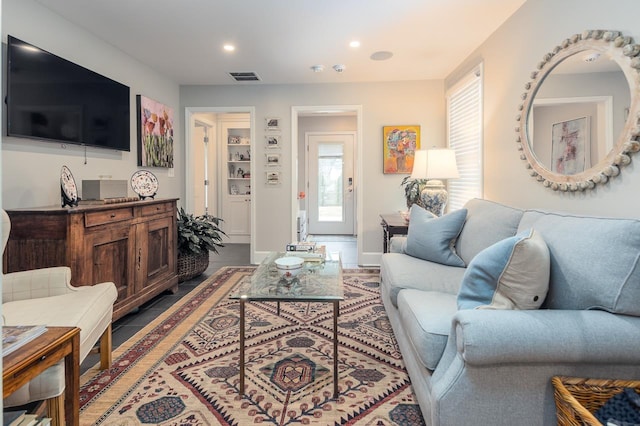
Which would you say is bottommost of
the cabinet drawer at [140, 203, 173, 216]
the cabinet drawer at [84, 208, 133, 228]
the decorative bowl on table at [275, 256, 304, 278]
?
the decorative bowl on table at [275, 256, 304, 278]

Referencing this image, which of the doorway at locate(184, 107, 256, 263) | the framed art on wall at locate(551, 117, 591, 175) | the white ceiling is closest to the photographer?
the framed art on wall at locate(551, 117, 591, 175)

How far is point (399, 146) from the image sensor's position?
4.55 meters

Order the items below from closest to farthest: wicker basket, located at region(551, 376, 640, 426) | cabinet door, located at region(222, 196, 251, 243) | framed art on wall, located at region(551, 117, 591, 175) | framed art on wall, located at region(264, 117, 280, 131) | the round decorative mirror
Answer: wicker basket, located at region(551, 376, 640, 426) < the round decorative mirror < framed art on wall, located at region(551, 117, 591, 175) < framed art on wall, located at region(264, 117, 280, 131) < cabinet door, located at region(222, 196, 251, 243)

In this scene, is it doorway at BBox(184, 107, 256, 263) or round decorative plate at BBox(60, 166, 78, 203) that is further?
doorway at BBox(184, 107, 256, 263)

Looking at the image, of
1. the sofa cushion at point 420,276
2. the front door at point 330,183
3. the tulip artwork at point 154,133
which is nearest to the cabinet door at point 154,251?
the tulip artwork at point 154,133

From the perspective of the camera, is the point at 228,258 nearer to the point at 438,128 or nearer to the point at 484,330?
the point at 438,128

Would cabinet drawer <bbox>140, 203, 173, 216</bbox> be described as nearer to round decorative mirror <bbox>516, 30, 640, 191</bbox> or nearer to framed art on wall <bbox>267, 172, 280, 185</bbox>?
framed art on wall <bbox>267, 172, 280, 185</bbox>

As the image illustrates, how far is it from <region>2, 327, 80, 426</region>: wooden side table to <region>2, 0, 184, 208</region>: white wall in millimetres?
1594

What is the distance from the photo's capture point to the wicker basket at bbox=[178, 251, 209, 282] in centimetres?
382

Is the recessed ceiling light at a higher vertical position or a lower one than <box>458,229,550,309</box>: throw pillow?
higher

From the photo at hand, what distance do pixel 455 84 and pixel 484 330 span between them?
139 inches

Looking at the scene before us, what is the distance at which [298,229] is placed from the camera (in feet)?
16.3

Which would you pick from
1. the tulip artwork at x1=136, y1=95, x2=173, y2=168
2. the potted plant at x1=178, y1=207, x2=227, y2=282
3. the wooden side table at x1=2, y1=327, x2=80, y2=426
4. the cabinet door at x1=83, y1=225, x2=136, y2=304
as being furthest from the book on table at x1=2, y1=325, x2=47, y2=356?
the tulip artwork at x1=136, y1=95, x2=173, y2=168

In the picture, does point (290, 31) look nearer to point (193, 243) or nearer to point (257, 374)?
point (193, 243)
